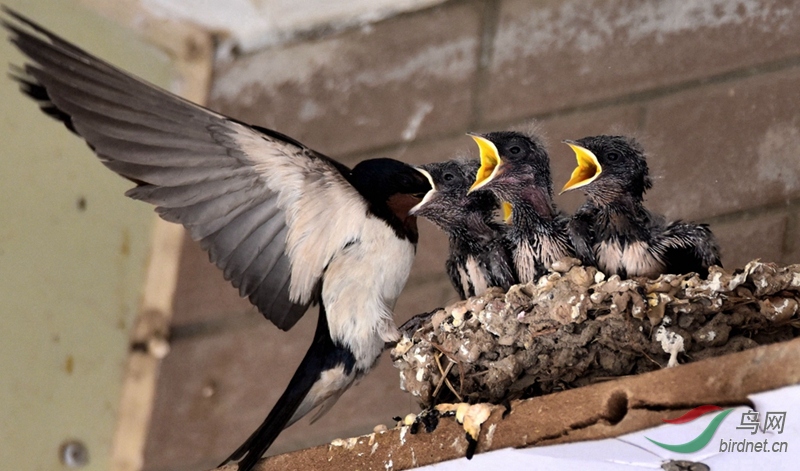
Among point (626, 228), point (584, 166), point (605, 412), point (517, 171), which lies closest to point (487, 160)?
point (517, 171)

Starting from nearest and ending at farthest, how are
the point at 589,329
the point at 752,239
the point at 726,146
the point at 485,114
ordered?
the point at 589,329
the point at 752,239
the point at 726,146
the point at 485,114

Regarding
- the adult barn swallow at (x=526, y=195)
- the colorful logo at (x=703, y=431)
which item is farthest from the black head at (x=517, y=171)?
the colorful logo at (x=703, y=431)

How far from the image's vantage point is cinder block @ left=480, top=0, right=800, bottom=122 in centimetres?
311

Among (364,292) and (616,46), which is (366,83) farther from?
(364,292)

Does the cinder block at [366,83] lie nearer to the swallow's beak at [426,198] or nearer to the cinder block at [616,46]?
the cinder block at [616,46]

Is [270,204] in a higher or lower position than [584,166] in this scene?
lower

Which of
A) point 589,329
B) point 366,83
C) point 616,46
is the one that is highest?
point 616,46

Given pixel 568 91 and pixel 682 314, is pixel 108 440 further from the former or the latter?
pixel 682 314

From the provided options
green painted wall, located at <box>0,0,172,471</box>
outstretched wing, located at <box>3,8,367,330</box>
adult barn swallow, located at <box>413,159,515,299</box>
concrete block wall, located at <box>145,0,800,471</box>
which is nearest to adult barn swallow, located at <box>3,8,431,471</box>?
outstretched wing, located at <box>3,8,367,330</box>

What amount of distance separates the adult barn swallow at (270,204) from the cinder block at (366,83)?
96cm

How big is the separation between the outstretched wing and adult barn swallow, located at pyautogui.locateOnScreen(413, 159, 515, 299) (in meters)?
0.20

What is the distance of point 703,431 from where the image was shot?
1.73 m

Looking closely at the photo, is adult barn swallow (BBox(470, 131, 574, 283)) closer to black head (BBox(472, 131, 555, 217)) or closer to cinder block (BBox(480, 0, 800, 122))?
black head (BBox(472, 131, 555, 217))

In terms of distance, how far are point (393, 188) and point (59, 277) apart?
4.77 ft
